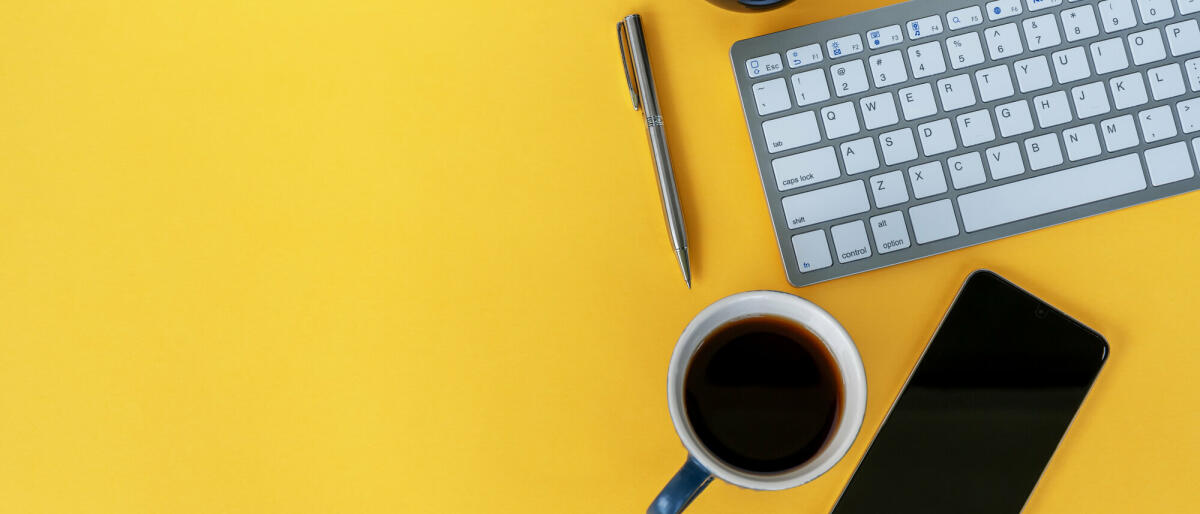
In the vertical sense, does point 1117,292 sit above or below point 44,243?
below

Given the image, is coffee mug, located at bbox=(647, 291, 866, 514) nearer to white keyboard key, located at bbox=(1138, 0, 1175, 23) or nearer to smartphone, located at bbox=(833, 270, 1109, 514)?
smartphone, located at bbox=(833, 270, 1109, 514)

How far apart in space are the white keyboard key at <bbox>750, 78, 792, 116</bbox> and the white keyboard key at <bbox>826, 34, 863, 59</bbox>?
44 mm

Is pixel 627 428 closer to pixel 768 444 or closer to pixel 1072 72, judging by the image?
pixel 768 444

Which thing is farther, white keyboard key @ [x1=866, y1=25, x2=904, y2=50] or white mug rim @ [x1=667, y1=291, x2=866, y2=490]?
white keyboard key @ [x1=866, y1=25, x2=904, y2=50]

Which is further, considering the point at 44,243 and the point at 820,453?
the point at 44,243

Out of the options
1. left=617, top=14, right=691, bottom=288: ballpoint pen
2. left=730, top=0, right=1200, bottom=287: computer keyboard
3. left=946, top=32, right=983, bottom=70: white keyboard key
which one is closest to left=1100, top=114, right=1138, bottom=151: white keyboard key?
left=730, top=0, right=1200, bottom=287: computer keyboard

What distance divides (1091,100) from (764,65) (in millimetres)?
249

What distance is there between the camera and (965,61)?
1.84ft

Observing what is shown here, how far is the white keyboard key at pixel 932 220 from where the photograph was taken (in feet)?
1.83

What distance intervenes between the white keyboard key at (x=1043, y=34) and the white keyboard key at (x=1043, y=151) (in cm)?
7

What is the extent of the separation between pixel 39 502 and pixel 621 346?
1.70ft

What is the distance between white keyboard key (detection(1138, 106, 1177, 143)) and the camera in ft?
1.82

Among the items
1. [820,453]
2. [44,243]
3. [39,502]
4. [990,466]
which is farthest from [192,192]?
[990,466]

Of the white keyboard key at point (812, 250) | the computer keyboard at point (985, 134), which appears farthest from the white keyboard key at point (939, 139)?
the white keyboard key at point (812, 250)
